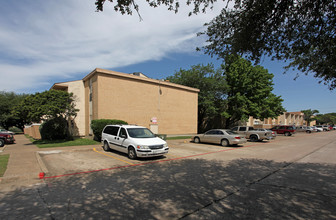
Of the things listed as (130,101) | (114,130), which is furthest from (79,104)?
(114,130)

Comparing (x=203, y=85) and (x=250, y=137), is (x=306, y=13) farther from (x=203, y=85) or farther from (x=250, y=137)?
(x=203, y=85)

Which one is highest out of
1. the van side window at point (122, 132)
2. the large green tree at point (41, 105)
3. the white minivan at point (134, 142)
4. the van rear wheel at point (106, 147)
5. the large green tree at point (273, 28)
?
the large green tree at point (273, 28)

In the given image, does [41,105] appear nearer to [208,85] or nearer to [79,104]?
[79,104]

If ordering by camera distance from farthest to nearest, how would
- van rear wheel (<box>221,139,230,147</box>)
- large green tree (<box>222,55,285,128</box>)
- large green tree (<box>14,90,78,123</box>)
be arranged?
1. large green tree (<box>222,55,285,128</box>)
2. van rear wheel (<box>221,139,230,147</box>)
3. large green tree (<box>14,90,78,123</box>)

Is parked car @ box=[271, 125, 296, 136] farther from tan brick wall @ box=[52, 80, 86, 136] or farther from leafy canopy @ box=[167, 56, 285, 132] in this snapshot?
tan brick wall @ box=[52, 80, 86, 136]

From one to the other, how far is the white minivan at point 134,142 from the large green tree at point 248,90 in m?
22.4

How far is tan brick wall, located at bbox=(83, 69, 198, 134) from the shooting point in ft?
58.5

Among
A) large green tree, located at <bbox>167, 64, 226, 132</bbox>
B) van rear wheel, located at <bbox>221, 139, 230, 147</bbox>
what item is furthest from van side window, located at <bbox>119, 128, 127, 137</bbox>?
large green tree, located at <bbox>167, 64, 226, 132</bbox>

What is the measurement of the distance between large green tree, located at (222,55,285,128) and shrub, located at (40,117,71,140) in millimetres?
22975

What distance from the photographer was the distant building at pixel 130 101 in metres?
17.9

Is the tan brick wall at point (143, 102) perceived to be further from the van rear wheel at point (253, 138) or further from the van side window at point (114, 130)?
the van rear wheel at point (253, 138)

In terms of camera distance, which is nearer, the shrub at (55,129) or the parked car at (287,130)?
the shrub at (55,129)

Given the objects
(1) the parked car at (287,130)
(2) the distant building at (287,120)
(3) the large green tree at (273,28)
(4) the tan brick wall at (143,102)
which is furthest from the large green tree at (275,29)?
(2) the distant building at (287,120)

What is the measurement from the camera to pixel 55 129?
59.3 feet
